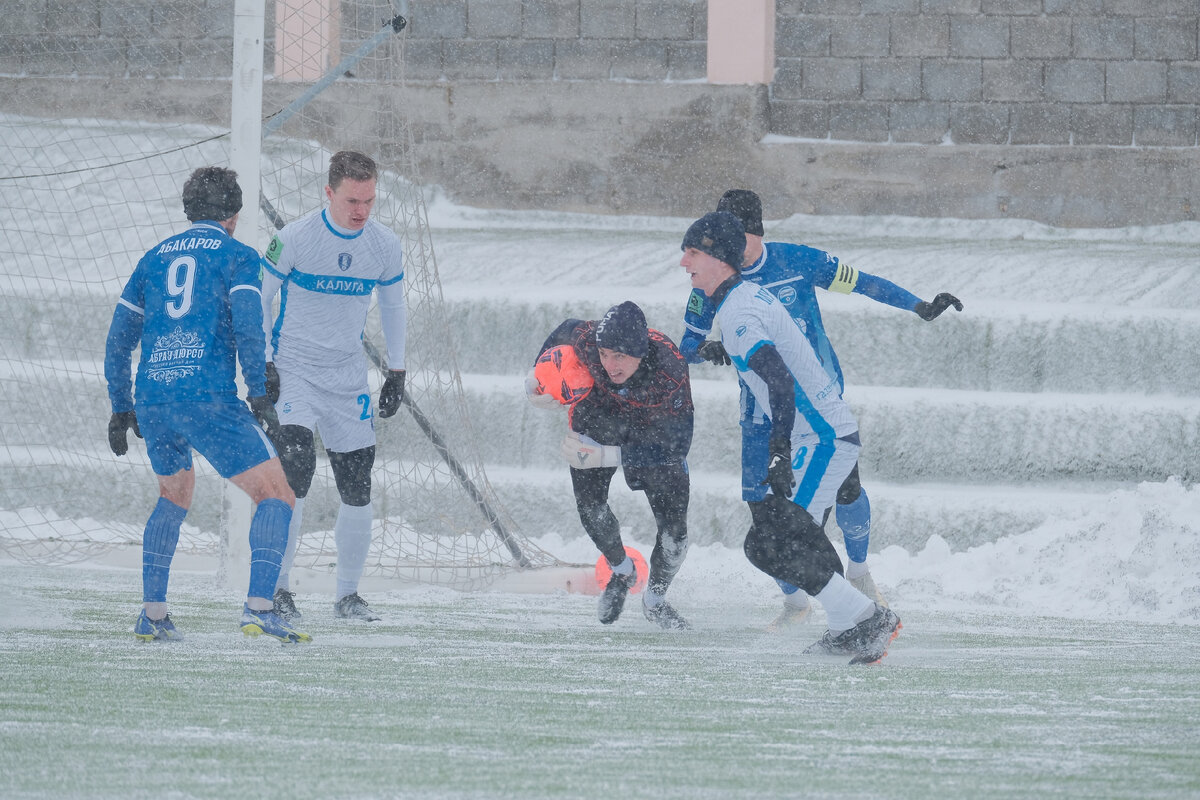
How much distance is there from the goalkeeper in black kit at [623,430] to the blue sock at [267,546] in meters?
1.05

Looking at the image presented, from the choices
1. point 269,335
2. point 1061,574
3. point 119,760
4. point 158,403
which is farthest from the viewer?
point 1061,574

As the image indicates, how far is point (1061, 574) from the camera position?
6914mm

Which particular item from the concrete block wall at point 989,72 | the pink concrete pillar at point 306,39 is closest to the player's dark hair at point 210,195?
the pink concrete pillar at point 306,39

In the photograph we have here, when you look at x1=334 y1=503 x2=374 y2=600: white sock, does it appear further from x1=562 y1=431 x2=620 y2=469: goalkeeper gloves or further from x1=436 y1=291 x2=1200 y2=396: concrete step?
x1=436 y1=291 x2=1200 y2=396: concrete step

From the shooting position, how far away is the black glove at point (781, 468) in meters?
4.48

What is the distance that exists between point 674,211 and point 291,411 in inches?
285

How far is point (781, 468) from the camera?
4.48m

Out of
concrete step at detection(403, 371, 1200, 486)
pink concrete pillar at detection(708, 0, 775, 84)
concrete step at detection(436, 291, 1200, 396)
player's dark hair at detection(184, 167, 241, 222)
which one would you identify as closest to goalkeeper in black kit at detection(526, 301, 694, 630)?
player's dark hair at detection(184, 167, 241, 222)

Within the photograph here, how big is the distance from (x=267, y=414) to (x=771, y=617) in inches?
93.7

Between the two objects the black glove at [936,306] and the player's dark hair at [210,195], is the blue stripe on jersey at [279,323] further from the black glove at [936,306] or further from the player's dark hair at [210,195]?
the black glove at [936,306]

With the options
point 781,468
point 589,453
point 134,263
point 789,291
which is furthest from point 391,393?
point 134,263

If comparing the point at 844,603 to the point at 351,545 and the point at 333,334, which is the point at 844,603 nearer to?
the point at 351,545

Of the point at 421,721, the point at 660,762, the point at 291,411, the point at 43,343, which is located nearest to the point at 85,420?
the point at 43,343

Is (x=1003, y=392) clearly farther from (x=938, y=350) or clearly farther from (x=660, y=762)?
(x=660, y=762)
